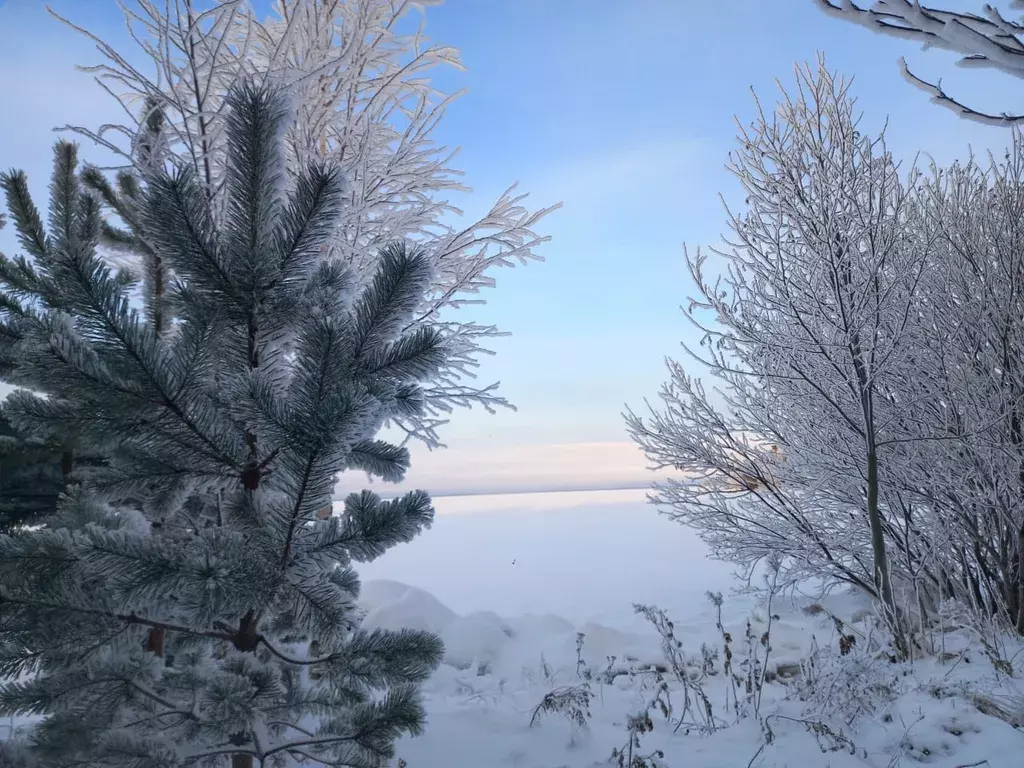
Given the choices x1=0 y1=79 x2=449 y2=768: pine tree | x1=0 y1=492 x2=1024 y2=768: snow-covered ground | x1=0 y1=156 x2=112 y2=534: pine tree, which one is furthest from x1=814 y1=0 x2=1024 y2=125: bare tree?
x1=0 y1=156 x2=112 y2=534: pine tree

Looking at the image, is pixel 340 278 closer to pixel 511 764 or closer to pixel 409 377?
pixel 409 377

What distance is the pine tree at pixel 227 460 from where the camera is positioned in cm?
150

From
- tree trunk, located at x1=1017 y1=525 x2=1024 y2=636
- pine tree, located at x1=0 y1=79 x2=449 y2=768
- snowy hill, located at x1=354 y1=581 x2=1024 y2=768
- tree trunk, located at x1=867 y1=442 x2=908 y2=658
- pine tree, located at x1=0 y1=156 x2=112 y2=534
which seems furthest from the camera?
pine tree, located at x1=0 y1=156 x2=112 y2=534

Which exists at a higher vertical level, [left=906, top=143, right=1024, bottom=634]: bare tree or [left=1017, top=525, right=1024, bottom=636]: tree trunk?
[left=906, top=143, right=1024, bottom=634]: bare tree

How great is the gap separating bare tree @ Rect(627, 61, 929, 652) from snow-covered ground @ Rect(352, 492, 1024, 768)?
0.92 meters

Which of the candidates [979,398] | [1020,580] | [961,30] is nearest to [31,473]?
[961,30]

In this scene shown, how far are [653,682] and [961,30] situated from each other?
4.61 m

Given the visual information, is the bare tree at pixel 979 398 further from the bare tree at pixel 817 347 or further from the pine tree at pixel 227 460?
the pine tree at pixel 227 460

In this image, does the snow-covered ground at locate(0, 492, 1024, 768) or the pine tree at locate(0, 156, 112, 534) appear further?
the pine tree at locate(0, 156, 112, 534)

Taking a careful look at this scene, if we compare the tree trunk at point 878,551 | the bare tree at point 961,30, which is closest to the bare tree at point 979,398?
the tree trunk at point 878,551

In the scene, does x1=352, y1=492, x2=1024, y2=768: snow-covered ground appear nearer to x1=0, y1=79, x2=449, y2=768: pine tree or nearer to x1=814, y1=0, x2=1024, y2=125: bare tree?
x1=0, y1=79, x2=449, y2=768: pine tree

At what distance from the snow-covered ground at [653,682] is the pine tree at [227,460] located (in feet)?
5.21

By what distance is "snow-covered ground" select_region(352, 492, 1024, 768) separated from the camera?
289 cm

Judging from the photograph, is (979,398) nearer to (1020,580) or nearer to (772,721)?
(1020,580)
